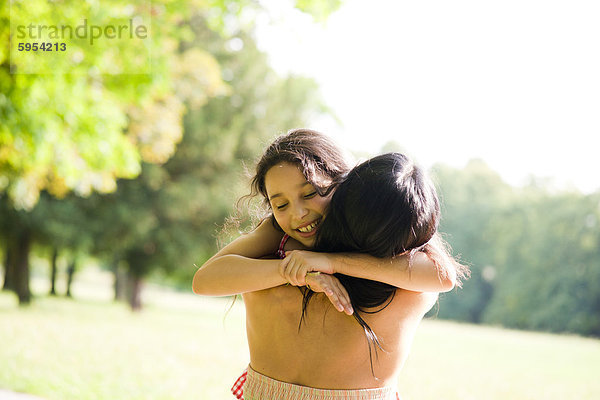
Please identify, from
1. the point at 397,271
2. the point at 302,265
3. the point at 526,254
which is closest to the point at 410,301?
the point at 397,271

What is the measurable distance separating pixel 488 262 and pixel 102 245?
66.3ft

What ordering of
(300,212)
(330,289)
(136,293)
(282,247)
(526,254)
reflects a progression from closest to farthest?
1. (330,289)
2. (300,212)
3. (282,247)
4. (136,293)
5. (526,254)

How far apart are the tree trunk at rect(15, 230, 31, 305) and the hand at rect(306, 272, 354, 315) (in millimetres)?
16666

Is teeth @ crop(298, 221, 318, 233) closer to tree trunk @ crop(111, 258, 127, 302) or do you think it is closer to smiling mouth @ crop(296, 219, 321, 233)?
Result: smiling mouth @ crop(296, 219, 321, 233)

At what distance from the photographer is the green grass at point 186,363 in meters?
6.69

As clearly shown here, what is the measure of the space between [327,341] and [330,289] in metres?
0.21

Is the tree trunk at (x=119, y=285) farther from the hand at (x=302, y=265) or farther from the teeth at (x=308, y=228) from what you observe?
the hand at (x=302, y=265)

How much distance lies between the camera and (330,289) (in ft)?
5.64

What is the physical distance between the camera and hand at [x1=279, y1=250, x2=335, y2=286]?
5.69 ft

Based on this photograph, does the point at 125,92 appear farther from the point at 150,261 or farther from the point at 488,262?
the point at 488,262

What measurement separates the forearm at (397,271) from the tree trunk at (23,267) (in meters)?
16.7

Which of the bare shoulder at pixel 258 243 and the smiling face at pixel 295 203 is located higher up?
the smiling face at pixel 295 203

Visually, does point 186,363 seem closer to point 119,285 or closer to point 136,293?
point 136,293

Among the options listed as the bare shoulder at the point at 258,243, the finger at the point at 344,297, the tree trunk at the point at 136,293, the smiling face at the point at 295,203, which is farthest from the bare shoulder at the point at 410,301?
the tree trunk at the point at 136,293
